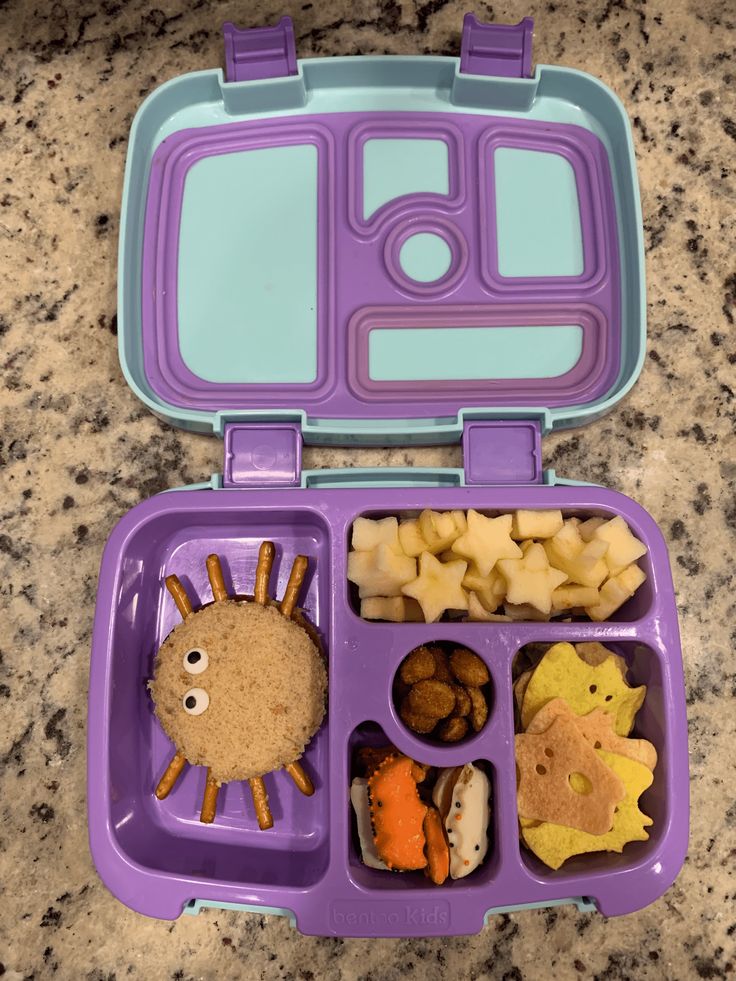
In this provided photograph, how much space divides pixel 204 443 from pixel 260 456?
0.32 ft

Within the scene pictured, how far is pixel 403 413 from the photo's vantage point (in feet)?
2.55

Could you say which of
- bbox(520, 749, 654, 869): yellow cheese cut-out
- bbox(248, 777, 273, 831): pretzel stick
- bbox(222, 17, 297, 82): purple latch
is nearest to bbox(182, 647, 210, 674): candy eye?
bbox(248, 777, 273, 831): pretzel stick

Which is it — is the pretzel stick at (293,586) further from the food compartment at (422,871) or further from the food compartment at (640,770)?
the food compartment at (640,770)

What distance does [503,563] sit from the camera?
2.37 feet

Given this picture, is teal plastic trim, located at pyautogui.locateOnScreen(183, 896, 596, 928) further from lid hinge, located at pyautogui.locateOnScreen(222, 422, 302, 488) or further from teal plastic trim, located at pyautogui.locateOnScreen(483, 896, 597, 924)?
lid hinge, located at pyautogui.locateOnScreen(222, 422, 302, 488)

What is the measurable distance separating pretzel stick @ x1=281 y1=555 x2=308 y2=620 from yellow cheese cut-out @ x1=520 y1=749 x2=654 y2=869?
1.03 feet

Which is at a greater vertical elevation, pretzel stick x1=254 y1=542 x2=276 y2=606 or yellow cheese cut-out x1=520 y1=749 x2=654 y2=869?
pretzel stick x1=254 y1=542 x2=276 y2=606

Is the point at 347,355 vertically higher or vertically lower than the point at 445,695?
higher

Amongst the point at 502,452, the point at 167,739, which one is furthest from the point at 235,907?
the point at 502,452

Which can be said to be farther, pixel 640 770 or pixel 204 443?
pixel 204 443

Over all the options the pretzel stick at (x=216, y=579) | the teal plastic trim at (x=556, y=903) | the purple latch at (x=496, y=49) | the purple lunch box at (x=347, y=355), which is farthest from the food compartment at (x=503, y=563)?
the purple latch at (x=496, y=49)

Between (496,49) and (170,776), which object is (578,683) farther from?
(496,49)

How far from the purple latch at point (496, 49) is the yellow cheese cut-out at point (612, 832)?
27.3 inches

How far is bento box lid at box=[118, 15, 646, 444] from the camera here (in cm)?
78
